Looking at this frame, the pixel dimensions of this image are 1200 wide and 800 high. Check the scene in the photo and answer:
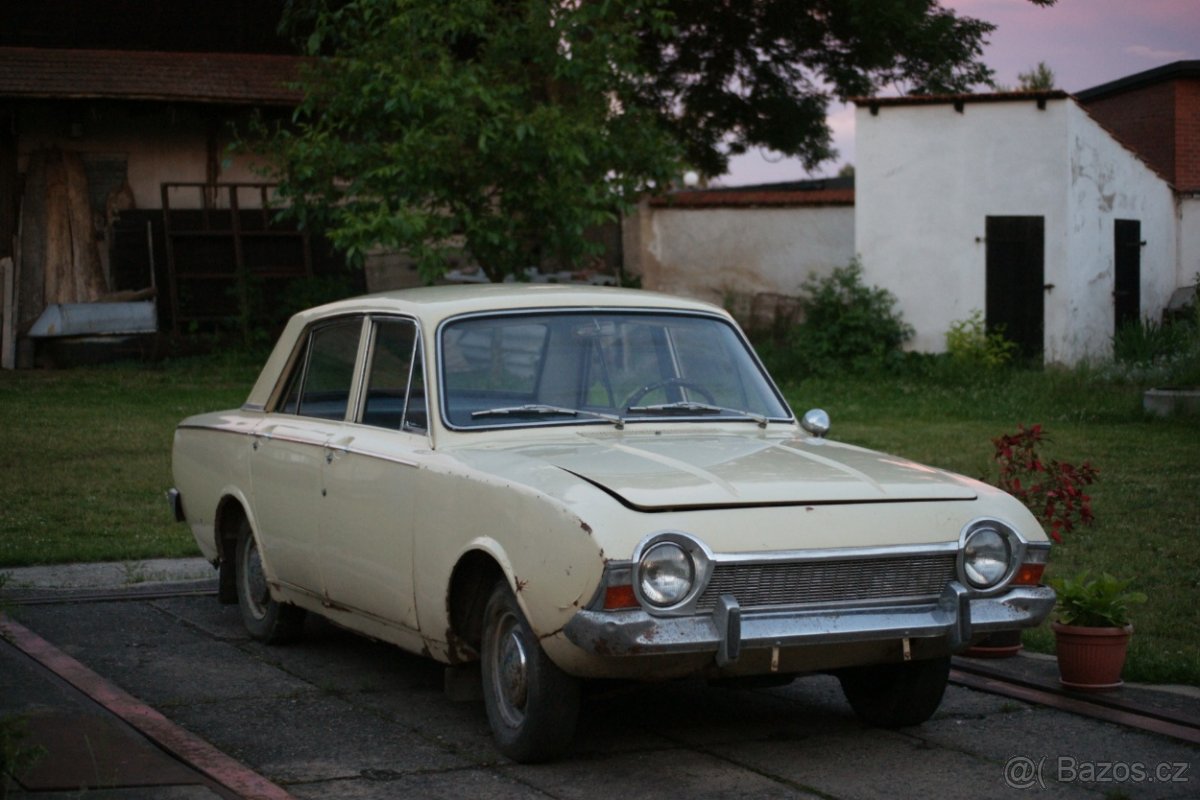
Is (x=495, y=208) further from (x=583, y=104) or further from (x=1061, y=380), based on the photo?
(x=1061, y=380)

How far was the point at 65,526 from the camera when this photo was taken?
10.8 metres

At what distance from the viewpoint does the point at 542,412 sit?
6289 mm

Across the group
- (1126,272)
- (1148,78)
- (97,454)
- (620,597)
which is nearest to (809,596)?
(620,597)

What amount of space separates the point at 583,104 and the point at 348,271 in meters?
7.56

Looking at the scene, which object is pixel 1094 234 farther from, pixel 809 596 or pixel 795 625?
pixel 795 625

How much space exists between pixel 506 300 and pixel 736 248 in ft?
61.9

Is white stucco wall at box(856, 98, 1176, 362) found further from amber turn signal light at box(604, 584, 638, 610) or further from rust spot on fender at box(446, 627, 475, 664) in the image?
amber turn signal light at box(604, 584, 638, 610)

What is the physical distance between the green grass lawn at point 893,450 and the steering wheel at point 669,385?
209 cm

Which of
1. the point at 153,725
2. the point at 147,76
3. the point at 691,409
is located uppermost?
the point at 147,76

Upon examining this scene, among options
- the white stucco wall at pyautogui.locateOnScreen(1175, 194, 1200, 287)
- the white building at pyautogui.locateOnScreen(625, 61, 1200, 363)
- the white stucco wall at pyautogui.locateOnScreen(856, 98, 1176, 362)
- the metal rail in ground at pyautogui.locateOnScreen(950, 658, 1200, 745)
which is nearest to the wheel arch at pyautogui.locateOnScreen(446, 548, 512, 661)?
the metal rail in ground at pyautogui.locateOnScreen(950, 658, 1200, 745)

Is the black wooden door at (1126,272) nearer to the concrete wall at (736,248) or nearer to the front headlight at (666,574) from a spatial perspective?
the concrete wall at (736,248)

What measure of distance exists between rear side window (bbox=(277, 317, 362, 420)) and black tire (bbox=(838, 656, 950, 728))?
2482mm

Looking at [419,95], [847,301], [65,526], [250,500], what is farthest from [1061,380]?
[250,500]

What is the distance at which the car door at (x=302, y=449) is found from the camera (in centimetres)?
689
